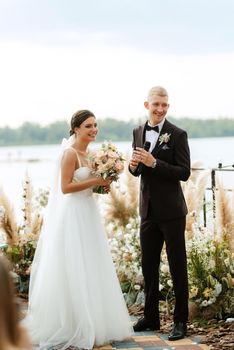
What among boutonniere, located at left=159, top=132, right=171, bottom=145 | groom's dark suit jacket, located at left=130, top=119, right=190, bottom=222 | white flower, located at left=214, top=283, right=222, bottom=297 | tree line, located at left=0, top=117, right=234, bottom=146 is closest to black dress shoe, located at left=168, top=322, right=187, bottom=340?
white flower, located at left=214, top=283, right=222, bottom=297

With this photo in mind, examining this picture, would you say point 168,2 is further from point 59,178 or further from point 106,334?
point 106,334

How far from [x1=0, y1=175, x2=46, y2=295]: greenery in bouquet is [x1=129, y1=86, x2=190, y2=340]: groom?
2.02 meters

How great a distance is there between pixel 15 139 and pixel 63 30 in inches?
65.5

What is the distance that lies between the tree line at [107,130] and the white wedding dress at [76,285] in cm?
239

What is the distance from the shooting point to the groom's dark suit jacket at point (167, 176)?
16.1ft

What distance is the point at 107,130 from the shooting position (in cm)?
868

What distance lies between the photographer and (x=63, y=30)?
31.2 feet

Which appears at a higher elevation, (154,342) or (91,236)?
(91,236)

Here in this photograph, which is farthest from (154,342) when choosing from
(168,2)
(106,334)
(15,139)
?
(15,139)

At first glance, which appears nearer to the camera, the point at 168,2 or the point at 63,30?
the point at 168,2

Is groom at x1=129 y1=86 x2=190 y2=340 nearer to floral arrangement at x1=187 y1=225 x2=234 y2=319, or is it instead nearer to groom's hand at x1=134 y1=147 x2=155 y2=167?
groom's hand at x1=134 y1=147 x2=155 y2=167

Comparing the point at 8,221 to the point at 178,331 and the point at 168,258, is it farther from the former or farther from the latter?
the point at 178,331

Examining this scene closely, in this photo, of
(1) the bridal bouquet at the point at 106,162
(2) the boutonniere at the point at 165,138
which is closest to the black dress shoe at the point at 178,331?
(1) the bridal bouquet at the point at 106,162

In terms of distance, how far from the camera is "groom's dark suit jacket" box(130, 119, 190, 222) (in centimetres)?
489
